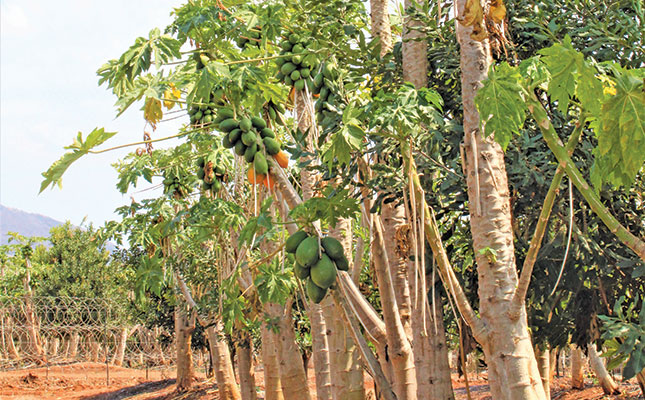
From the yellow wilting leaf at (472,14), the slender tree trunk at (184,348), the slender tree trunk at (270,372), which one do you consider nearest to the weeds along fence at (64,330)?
the slender tree trunk at (184,348)

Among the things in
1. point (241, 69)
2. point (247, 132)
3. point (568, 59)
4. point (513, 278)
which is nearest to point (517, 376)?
point (513, 278)

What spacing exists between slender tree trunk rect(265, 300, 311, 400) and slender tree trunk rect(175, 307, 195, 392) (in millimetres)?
7276

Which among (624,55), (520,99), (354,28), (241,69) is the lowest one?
(520,99)

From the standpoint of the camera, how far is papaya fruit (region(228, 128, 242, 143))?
2.39m

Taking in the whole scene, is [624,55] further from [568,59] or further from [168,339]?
[168,339]

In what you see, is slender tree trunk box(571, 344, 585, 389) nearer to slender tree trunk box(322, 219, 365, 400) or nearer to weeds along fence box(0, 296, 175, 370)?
slender tree trunk box(322, 219, 365, 400)

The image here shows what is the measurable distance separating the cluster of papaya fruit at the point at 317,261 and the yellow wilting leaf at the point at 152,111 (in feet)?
3.44

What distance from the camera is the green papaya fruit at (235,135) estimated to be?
239 centimetres

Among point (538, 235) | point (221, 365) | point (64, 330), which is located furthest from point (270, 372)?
point (64, 330)

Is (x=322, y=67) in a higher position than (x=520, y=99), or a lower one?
higher

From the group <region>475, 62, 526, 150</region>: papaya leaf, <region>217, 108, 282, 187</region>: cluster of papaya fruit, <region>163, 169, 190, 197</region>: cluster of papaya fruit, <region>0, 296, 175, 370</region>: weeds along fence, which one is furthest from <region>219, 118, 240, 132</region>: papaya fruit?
<region>0, 296, 175, 370</region>: weeds along fence

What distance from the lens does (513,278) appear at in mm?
2164

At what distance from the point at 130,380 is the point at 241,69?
19364 mm

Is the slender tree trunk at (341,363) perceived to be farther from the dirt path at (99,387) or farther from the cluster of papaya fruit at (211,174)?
the dirt path at (99,387)
